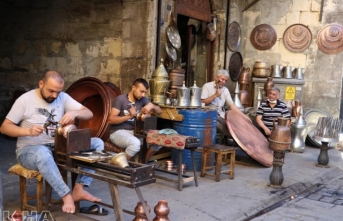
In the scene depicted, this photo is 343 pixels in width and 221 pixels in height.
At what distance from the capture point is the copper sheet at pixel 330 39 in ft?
30.0

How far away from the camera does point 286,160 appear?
22.5ft

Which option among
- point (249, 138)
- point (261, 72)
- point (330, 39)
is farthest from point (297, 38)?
point (249, 138)

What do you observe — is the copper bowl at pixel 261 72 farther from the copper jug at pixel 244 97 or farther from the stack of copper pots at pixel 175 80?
the stack of copper pots at pixel 175 80

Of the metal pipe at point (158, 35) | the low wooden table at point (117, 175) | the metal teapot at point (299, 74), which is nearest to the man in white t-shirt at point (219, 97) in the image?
the metal pipe at point (158, 35)

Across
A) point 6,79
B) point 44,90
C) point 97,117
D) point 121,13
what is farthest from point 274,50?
point 44,90

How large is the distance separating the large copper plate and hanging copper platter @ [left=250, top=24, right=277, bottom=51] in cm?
381

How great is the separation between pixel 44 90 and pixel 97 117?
10.5 feet

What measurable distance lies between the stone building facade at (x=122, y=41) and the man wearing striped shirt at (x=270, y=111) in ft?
6.25

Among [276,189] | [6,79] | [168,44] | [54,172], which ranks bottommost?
[276,189]

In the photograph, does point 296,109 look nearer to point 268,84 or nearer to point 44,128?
point 268,84

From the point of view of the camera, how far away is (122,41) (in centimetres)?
685

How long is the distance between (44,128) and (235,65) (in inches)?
269

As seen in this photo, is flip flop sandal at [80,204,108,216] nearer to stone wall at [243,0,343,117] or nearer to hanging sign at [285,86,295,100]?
hanging sign at [285,86,295,100]

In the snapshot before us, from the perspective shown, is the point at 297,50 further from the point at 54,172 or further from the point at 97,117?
the point at 54,172
